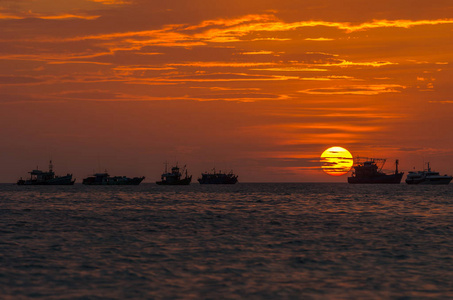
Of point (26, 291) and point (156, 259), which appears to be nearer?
point (26, 291)

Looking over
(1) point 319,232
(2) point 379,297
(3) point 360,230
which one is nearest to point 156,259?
(2) point 379,297

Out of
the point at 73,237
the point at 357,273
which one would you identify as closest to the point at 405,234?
the point at 357,273

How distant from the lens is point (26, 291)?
28172 millimetres

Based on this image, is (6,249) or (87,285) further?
(6,249)

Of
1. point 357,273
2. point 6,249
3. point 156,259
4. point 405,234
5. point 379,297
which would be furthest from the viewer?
point 405,234

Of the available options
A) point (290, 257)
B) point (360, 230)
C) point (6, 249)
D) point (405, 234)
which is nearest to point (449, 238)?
point (405, 234)

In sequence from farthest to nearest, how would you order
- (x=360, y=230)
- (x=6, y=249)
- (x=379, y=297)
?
1. (x=360, y=230)
2. (x=6, y=249)
3. (x=379, y=297)

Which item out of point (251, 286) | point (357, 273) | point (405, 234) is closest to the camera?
point (251, 286)

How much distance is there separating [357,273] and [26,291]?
1613 centimetres

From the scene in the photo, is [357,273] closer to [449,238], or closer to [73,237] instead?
[449,238]

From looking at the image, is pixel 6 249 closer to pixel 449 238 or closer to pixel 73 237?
pixel 73 237

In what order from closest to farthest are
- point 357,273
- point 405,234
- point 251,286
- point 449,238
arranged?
point 251,286 → point 357,273 → point 449,238 → point 405,234

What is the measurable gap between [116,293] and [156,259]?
10.2 metres

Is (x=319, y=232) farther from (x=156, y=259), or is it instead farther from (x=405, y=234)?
(x=156, y=259)
